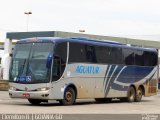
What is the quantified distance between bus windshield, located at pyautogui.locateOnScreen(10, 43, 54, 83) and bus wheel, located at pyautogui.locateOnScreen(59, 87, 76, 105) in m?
1.54

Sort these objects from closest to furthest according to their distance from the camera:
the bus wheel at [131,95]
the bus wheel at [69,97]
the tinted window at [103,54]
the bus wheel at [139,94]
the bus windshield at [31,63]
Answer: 1. the bus windshield at [31,63]
2. the bus wheel at [69,97]
3. the tinted window at [103,54]
4. the bus wheel at [131,95]
5. the bus wheel at [139,94]

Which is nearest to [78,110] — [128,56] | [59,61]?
[59,61]

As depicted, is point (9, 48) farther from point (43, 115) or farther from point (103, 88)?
point (43, 115)

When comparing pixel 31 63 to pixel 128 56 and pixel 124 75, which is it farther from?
pixel 128 56

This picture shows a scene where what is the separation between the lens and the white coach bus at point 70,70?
23.2 m

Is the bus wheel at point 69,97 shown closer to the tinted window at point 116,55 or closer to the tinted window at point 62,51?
the tinted window at point 62,51

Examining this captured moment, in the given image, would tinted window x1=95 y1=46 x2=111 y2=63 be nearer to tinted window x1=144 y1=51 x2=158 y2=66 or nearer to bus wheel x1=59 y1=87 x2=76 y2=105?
bus wheel x1=59 y1=87 x2=76 y2=105

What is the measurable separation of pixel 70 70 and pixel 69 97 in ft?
4.14

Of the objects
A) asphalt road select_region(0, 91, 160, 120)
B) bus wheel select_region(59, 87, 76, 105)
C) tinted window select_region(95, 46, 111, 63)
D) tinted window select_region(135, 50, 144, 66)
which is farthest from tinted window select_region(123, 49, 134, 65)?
bus wheel select_region(59, 87, 76, 105)

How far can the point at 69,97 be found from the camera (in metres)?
24.4

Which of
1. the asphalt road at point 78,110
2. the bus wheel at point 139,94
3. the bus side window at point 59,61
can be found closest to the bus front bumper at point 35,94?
the asphalt road at point 78,110

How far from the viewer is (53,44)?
76.6 ft

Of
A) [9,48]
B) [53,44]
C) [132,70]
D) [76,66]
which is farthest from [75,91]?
[9,48]

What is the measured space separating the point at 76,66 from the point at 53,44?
1.91 meters
